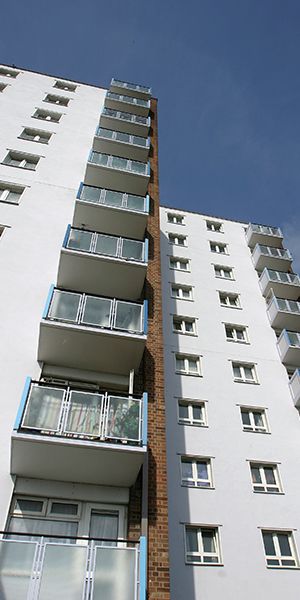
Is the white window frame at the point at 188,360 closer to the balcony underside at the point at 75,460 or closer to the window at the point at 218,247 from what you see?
the balcony underside at the point at 75,460

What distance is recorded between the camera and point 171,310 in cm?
1808

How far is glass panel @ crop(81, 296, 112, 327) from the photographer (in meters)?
11.3

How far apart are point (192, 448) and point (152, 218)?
9.11 meters

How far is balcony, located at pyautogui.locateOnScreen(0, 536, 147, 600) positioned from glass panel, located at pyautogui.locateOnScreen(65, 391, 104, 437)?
2.31 metres

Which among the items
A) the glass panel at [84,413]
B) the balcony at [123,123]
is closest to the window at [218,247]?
the balcony at [123,123]

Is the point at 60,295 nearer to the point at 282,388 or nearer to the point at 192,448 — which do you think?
the point at 192,448

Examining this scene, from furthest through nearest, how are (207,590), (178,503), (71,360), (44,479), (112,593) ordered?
(178,503) → (71,360) → (207,590) → (44,479) → (112,593)

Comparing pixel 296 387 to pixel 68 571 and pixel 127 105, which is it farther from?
pixel 127 105

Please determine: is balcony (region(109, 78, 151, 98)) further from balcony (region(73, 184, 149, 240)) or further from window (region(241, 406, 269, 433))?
window (region(241, 406, 269, 433))

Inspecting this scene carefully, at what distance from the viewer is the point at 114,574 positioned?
6.96 meters

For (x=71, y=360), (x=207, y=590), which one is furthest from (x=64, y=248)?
(x=207, y=590)

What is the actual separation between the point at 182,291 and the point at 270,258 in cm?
580

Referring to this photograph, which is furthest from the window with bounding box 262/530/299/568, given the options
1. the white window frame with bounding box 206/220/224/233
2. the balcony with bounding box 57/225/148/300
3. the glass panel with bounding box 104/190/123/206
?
the white window frame with bounding box 206/220/224/233

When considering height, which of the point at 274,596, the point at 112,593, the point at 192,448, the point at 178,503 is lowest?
the point at 112,593
